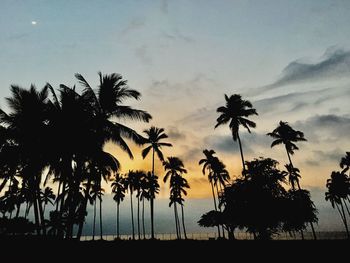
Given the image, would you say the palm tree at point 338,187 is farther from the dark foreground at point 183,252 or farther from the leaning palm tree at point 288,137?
the dark foreground at point 183,252

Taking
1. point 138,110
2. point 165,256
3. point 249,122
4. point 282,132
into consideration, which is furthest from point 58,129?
point 282,132

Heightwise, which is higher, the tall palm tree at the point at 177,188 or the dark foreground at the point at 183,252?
the tall palm tree at the point at 177,188

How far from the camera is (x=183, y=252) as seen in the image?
13.0m

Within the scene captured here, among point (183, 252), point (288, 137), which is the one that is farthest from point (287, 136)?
point (183, 252)

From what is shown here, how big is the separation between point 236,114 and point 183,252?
31.1 m

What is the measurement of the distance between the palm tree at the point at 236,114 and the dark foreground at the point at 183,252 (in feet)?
91.6

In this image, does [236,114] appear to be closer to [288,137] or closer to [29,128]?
[288,137]

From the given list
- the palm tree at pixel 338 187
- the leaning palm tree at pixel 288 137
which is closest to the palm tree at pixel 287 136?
the leaning palm tree at pixel 288 137

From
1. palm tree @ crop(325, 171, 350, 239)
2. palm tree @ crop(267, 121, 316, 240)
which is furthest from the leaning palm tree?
palm tree @ crop(325, 171, 350, 239)

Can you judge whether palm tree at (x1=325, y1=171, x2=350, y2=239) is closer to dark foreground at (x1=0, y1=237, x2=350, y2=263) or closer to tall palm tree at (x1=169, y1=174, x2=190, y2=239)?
tall palm tree at (x1=169, y1=174, x2=190, y2=239)

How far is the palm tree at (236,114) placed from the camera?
1628 inches

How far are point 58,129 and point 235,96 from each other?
1166 inches

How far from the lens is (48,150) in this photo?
19.4m

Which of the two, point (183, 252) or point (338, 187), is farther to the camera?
point (338, 187)
